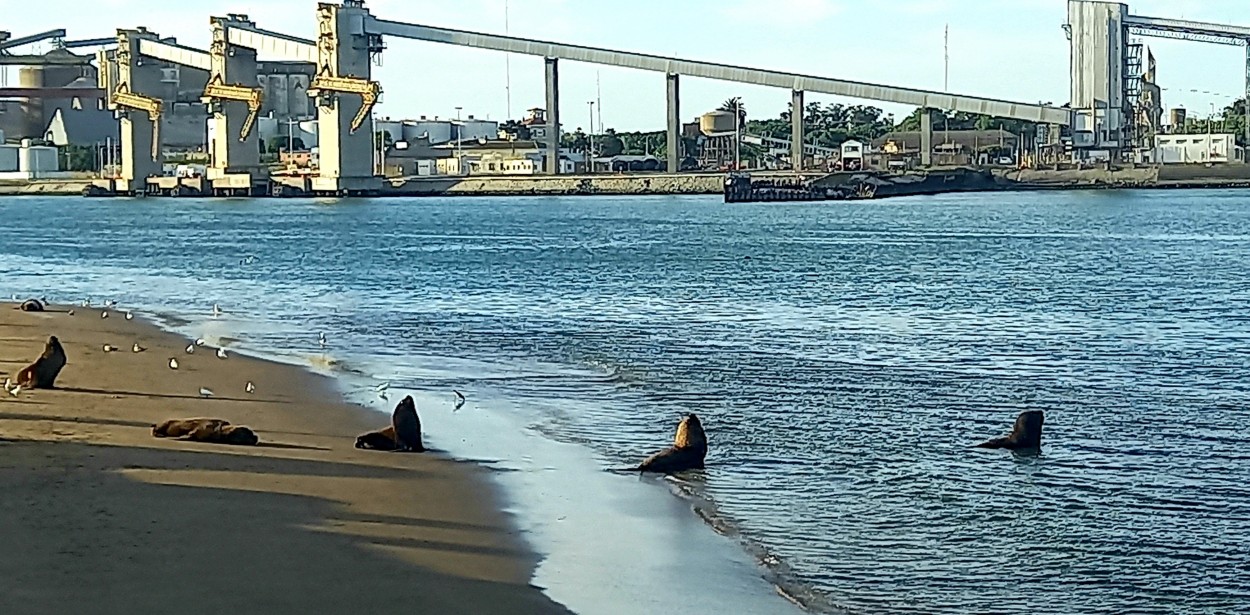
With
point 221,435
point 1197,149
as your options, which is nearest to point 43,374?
point 221,435

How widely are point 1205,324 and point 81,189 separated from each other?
152m

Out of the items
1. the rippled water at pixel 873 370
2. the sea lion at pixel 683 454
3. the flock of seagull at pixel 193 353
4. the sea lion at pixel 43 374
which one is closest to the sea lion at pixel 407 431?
the rippled water at pixel 873 370

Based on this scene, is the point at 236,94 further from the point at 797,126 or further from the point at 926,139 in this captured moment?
the point at 926,139

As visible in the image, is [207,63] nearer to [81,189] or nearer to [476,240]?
[81,189]

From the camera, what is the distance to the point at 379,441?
1478cm

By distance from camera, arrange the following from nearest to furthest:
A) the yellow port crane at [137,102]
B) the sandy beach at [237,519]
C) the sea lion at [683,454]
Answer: the sandy beach at [237,519]
the sea lion at [683,454]
the yellow port crane at [137,102]

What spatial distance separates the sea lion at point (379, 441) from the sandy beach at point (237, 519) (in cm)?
12

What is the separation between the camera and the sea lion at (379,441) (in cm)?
1473

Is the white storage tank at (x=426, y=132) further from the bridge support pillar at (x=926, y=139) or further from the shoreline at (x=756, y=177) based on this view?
the bridge support pillar at (x=926, y=139)

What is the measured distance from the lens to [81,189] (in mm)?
168625

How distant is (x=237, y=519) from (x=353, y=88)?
4513 inches

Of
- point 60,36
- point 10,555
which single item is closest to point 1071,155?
point 60,36

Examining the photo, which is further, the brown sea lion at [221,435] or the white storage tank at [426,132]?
the white storage tank at [426,132]

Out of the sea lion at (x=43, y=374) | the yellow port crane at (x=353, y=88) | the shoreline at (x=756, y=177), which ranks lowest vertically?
the sea lion at (x=43, y=374)
